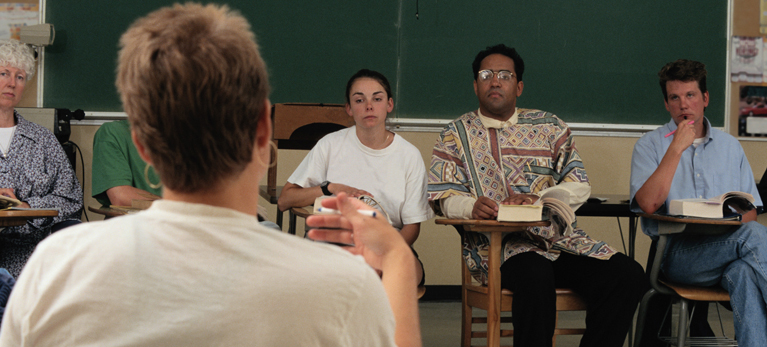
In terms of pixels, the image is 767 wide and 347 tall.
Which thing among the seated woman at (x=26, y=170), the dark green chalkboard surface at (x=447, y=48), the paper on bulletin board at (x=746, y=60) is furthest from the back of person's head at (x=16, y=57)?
the paper on bulletin board at (x=746, y=60)

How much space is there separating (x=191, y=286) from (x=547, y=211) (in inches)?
75.4

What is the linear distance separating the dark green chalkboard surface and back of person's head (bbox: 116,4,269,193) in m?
3.14

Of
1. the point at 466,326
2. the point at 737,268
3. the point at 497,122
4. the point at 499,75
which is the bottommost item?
the point at 466,326

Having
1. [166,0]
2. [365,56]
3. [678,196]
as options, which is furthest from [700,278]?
[166,0]

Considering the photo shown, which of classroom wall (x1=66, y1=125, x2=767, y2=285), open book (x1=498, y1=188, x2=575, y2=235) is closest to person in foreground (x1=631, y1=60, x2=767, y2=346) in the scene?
open book (x1=498, y1=188, x2=575, y2=235)

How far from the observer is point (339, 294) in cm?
61

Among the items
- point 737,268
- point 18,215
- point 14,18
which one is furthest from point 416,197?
point 14,18

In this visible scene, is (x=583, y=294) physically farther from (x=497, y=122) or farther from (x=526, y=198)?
(x=497, y=122)

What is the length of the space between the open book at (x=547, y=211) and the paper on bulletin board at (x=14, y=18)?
A: 303cm

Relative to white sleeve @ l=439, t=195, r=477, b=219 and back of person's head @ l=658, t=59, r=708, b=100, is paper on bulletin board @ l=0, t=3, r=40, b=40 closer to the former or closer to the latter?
white sleeve @ l=439, t=195, r=477, b=219

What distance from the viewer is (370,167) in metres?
2.71

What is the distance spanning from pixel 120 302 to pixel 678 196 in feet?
8.39

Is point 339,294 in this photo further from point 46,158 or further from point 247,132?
point 46,158

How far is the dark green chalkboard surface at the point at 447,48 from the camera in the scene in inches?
144
